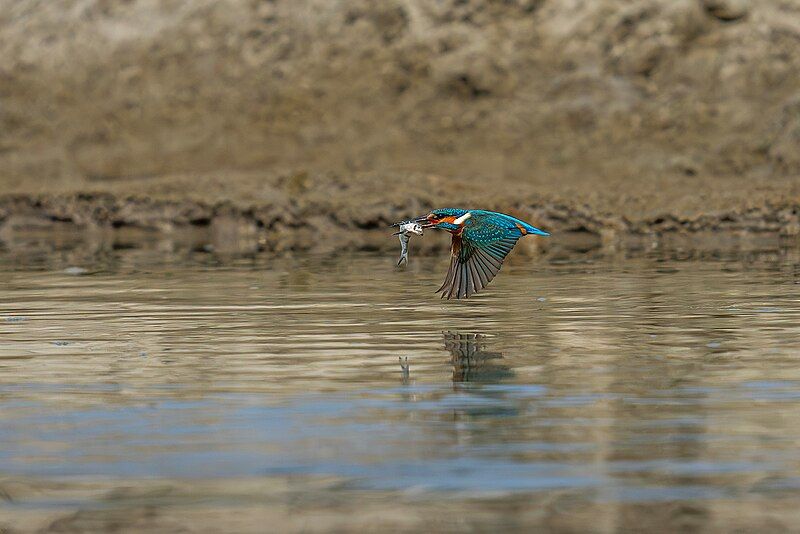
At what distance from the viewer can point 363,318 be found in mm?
12195

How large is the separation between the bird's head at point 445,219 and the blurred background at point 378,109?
1383 centimetres

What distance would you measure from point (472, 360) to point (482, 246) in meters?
2.65

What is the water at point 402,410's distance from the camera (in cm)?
579

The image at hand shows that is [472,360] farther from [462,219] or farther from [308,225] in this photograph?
[308,225]

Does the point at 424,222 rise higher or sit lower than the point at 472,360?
higher

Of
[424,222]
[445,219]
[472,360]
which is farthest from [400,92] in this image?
[472,360]

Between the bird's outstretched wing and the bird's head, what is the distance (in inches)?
2.7

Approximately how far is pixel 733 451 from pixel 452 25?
30367 mm

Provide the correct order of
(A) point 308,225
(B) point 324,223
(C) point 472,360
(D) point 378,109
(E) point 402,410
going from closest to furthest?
(E) point 402,410, (C) point 472,360, (B) point 324,223, (A) point 308,225, (D) point 378,109

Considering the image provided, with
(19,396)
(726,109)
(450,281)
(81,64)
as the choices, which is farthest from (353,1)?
(19,396)

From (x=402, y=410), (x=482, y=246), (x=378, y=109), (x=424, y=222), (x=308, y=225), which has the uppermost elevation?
(x=378, y=109)

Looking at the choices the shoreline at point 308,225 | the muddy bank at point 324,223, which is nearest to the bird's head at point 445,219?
the shoreline at point 308,225

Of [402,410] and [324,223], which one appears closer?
[402,410]

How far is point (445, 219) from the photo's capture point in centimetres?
1206
